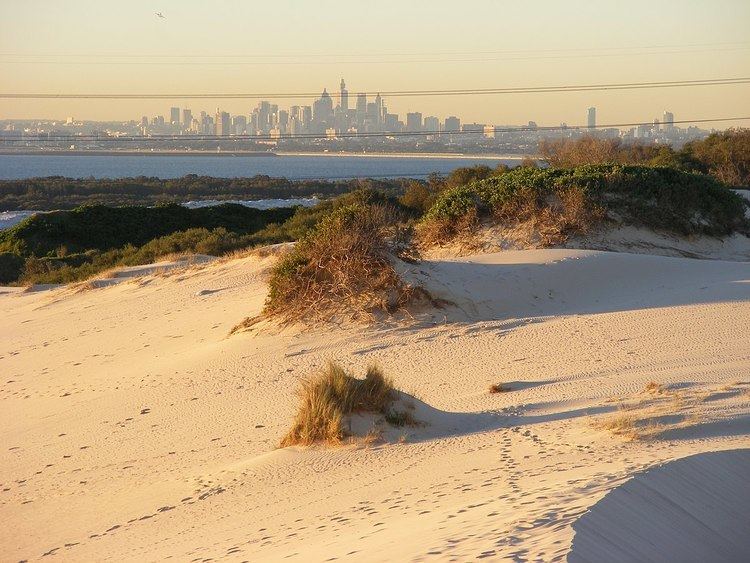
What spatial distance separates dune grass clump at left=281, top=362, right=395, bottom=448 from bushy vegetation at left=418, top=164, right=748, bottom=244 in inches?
532

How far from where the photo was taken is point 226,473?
9.93 metres

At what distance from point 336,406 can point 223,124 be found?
5233 inches

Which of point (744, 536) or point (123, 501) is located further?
point (123, 501)

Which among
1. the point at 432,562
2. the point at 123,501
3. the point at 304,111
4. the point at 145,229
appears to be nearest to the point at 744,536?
the point at 432,562

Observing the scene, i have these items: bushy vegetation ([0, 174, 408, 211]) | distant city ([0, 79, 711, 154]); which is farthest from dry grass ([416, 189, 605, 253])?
distant city ([0, 79, 711, 154])

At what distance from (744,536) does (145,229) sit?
1553 inches

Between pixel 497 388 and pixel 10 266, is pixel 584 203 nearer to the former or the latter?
pixel 497 388

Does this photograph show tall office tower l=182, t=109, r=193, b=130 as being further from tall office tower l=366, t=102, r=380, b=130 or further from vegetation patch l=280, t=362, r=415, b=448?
vegetation patch l=280, t=362, r=415, b=448

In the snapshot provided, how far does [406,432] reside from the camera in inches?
404

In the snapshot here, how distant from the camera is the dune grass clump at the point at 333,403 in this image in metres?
10.1

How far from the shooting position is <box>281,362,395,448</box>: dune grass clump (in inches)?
399

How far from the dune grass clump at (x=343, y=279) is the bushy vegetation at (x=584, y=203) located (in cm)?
803

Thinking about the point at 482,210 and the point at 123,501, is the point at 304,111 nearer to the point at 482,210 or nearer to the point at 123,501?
the point at 482,210

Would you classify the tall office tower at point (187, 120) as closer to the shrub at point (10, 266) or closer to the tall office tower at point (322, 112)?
the tall office tower at point (322, 112)
